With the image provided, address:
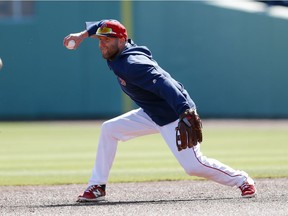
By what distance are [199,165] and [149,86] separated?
853mm

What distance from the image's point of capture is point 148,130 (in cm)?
749

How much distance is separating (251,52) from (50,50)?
20.1ft

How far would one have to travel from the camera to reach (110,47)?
7117 millimetres

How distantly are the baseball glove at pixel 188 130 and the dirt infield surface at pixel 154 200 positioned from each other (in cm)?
53

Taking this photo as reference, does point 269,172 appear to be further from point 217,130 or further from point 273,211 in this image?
point 217,130

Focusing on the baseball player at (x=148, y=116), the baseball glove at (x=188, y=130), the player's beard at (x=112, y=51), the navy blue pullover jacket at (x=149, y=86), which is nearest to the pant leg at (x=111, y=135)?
the baseball player at (x=148, y=116)

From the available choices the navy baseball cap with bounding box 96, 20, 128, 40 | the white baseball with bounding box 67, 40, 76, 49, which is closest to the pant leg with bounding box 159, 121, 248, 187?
the navy baseball cap with bounding box 96, 20, 128, 40

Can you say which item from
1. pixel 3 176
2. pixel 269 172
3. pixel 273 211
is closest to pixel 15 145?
pixel 3 176

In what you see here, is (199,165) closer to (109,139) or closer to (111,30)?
(109,139)

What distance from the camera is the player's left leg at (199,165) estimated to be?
23.2 ft

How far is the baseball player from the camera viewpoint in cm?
682

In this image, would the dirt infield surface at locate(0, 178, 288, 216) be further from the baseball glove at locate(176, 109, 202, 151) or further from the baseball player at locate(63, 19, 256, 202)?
the baseball glove at locate(176, 109, 202, 151)

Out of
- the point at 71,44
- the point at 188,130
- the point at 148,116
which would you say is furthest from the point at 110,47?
the point at 188,130

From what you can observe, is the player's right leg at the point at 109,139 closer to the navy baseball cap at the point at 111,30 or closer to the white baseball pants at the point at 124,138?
the white baseball pants at the point at 124,138
